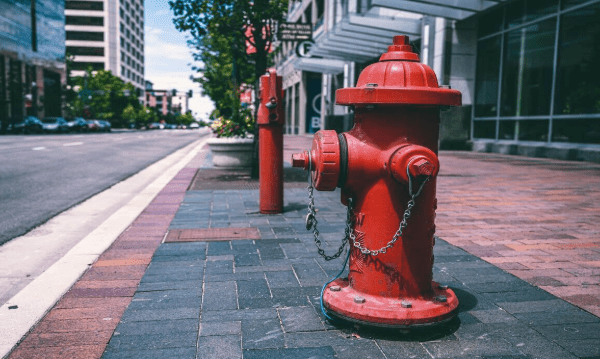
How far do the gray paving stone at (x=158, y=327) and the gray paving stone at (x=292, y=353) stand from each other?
1.30 feet

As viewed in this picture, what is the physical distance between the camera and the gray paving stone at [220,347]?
2242 millimetres

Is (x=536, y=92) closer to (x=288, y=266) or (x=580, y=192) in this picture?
(x=580, y=192)

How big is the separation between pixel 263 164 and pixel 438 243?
2.27 meters

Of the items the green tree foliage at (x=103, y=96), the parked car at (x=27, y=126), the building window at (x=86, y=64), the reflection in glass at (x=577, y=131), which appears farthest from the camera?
the building window at (x=86, y=64)

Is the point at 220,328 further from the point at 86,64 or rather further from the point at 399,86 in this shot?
the point at 86,64

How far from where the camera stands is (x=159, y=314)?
271 centimetres

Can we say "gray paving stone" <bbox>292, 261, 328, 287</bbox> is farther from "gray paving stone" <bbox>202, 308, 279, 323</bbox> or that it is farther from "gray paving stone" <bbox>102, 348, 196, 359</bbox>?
"gray paving stone" <bbox>102, 348, 196, 359</bbox>

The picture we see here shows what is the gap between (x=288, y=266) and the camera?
12.0 feet

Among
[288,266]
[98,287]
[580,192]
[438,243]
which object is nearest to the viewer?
[98,287]

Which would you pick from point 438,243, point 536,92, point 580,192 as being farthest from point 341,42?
point 438,243

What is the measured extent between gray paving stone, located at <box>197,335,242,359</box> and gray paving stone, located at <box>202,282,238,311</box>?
397mm

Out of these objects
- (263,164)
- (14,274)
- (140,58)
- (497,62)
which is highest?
(140,58)

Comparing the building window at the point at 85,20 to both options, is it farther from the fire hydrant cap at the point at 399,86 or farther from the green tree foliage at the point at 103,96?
the fire hydrant cap at the point at 399,86

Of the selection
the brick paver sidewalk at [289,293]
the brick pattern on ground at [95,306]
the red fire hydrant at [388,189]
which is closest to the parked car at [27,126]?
the brick paver sidewalk at [289,293]
